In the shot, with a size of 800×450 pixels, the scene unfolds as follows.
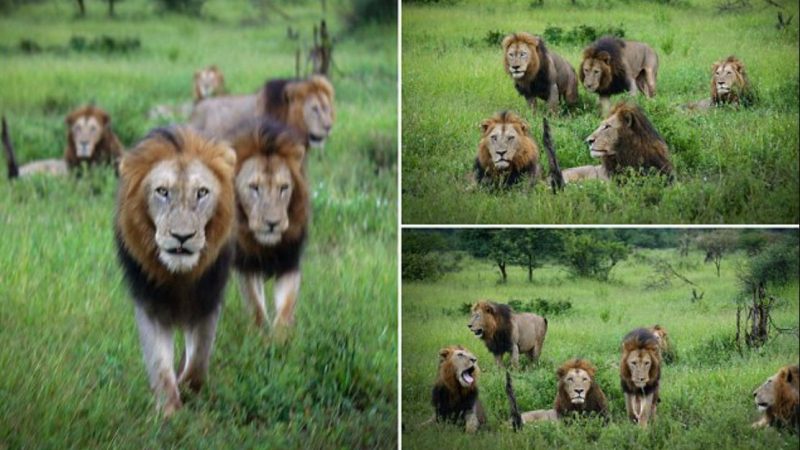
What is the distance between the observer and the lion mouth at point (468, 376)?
5535 mm

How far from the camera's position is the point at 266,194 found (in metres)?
5.17

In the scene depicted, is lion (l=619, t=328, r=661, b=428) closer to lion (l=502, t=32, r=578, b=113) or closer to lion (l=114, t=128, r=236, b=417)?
lion (l=502, t=32, r=578, b=113)

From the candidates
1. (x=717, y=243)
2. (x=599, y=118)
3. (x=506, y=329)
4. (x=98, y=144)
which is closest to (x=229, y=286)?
(x=98, y=144)

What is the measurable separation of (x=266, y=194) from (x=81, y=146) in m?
0.62

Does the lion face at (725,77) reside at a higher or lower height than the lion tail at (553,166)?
higher

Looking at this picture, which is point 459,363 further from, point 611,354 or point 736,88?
point 736,88

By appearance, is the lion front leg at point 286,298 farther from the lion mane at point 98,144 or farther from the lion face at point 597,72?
the lion face at point 597,72

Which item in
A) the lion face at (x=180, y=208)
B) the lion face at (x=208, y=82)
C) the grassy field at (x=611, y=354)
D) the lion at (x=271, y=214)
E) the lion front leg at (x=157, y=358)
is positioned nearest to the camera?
the lion face at (x=180, y=208)

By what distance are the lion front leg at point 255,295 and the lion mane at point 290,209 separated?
28 millimetres

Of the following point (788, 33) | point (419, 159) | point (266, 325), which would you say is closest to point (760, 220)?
point (788, 33)

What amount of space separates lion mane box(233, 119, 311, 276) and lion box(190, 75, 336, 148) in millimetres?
48

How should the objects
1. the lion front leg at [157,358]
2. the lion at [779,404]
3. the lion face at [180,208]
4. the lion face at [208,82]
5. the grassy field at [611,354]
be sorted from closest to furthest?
the lion face at [180,208]
the lion front leg at [157,358]
the lion face at [208,82]
the grassy field at [611,354]
the lion at [779,404]

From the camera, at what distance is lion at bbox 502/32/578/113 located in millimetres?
5566

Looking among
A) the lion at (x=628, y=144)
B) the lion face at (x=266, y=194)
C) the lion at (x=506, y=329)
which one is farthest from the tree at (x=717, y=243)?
the lion face at (x=266, y=194)
